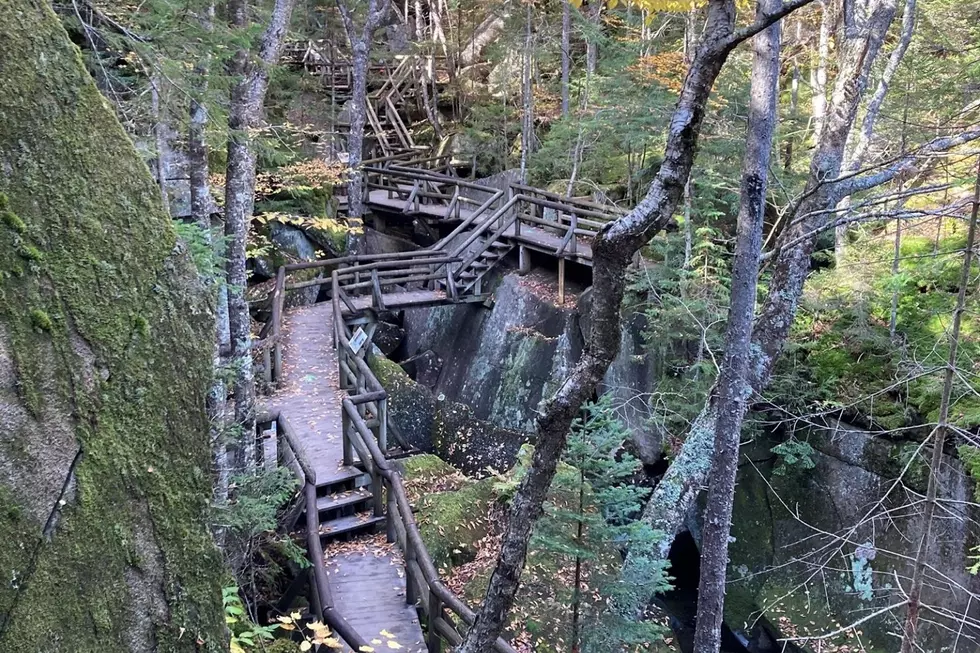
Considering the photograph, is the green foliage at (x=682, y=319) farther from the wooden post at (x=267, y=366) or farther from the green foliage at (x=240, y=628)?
the green foliage at (x=240, y=628)

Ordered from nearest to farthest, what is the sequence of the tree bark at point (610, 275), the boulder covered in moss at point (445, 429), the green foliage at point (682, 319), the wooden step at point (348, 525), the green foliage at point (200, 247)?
the tree bark at point (610, 275) < the green foliage at point (200, 247) < the wooden step at point (348, 525) < the green foliage at point (682, 319) < the boulder covered in moss at point (445, 429)

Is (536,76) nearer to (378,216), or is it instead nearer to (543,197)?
(378,216)

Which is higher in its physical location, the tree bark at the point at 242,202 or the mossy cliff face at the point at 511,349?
the tree bark at the point at 242,202

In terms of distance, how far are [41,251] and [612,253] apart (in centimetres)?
255

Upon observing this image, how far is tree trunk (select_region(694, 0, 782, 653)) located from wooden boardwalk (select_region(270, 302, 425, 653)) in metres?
2.75

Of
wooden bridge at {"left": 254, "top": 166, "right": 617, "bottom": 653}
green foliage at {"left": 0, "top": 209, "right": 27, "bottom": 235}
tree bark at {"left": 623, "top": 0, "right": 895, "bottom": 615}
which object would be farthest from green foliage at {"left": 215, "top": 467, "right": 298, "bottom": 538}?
tree bark at {"left": 623, "top": 0, "right": 895, "bottom": 615}

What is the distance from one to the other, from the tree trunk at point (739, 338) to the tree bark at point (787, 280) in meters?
0.78

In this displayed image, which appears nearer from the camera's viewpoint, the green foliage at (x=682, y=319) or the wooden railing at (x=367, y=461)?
the wooden railing at (x=367, y=461)

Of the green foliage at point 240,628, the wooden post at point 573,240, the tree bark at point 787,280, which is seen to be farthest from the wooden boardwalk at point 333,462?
the wooden post at point 573,240

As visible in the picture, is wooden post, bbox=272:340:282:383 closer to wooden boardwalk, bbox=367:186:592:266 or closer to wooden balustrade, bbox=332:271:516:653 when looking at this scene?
wooden balustrade, bbox=332:271:516:653

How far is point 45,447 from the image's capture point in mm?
2557

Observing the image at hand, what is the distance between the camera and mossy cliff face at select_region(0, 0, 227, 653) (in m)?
2.50

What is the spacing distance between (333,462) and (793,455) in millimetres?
6878

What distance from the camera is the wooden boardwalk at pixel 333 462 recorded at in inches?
250
